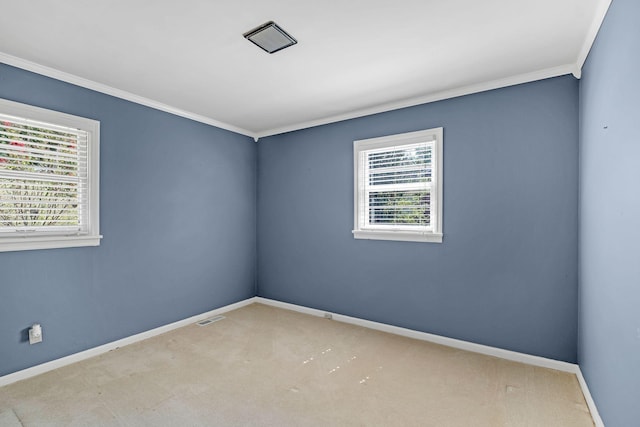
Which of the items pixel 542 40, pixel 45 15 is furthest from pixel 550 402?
pixel 45 15

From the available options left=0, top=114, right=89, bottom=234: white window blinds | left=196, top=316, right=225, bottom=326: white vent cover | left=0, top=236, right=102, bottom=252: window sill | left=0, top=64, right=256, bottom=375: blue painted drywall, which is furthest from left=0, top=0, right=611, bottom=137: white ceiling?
left=196, top=316, right=225, bottom=326: white vent cover

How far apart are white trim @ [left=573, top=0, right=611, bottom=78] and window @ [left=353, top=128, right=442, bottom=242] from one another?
115 centimetres

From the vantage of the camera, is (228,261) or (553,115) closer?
(553,115)

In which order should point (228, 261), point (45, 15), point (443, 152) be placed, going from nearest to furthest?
point (45, 15)
point (443, 152)
point (228, 261)

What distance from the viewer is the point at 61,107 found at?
8.94ft

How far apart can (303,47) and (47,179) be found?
2.39 meters

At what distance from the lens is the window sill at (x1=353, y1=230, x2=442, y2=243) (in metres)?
3.20

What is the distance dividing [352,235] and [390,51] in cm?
206

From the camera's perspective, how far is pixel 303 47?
7.60 ft

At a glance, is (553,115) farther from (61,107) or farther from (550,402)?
(61,107)

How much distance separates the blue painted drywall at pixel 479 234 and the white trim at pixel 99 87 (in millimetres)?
1439

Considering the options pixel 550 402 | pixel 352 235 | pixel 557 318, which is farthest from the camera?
pixel 352 235

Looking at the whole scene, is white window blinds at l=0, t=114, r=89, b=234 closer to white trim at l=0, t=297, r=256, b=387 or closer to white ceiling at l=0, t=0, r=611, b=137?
white ceiling at l=0, t=0, r=611, b=137

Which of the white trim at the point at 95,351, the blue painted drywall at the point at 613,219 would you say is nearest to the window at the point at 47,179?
the white trim at the point at 95,351
